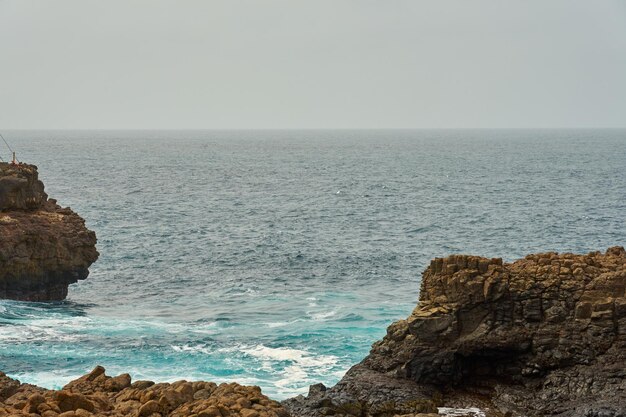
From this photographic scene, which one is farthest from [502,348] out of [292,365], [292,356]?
[292,356]

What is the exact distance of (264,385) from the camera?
1747 inches

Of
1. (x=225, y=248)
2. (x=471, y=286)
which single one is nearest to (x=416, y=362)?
(x=471, y=286)

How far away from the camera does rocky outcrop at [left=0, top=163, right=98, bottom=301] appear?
201ft

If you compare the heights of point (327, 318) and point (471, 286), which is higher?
point (471, 286)

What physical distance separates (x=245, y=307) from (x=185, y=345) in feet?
33.7

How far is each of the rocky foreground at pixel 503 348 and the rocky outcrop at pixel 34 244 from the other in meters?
30.9

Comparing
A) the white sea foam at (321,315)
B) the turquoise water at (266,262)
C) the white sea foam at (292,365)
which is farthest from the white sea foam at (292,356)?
the white sea foam at (321,315)

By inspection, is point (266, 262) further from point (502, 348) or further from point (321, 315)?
point (502, 348)

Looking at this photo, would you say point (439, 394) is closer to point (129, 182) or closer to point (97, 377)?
point (97, 377)

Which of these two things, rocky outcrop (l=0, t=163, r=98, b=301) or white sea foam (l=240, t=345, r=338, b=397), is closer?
white sea foam (l=240, t=345, r=338, b=397)

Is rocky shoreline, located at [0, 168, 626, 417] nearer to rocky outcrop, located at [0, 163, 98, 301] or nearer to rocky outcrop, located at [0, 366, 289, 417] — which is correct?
rocky outcrop, located at [0, 366, 289, 417]

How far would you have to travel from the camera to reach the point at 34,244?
6178cm

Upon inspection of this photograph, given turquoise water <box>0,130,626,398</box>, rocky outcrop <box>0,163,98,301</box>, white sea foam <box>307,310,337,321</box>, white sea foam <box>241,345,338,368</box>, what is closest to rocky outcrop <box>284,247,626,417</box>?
turquoise water <box>0,130,626,398</box>

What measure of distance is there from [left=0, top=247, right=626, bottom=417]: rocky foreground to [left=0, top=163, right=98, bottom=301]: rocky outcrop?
30941 millimetres
